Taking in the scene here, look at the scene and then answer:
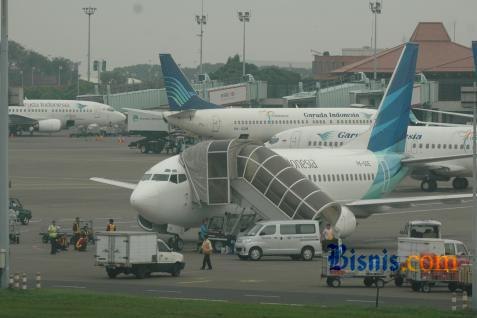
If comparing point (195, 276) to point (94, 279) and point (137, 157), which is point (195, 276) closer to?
point (94, 279)

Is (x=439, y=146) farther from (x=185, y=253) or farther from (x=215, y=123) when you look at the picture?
(x=185, y=253)

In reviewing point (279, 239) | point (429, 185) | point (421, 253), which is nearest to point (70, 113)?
point (429, 185)

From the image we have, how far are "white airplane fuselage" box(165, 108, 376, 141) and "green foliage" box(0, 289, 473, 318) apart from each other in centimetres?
8434

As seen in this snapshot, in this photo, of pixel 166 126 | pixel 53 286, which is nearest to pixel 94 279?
pixel 53 286

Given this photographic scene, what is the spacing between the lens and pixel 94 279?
1756 inches

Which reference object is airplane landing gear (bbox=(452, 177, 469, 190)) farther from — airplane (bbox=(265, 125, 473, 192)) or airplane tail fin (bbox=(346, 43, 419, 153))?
airplane tail fin (bbox=(346, 43, 419, 153))

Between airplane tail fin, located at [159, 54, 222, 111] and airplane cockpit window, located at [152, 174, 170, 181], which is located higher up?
airplane tail fin, located at [159, 54, 222, 111]

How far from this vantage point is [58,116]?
17938cm

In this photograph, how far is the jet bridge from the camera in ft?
179

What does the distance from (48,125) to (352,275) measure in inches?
5459

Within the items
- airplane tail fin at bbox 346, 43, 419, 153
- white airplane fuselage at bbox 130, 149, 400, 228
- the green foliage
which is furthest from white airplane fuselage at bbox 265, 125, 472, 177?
the green foliage

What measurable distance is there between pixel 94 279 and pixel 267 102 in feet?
436

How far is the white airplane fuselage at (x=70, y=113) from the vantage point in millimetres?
177375

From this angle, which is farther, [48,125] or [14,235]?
[48,125]
